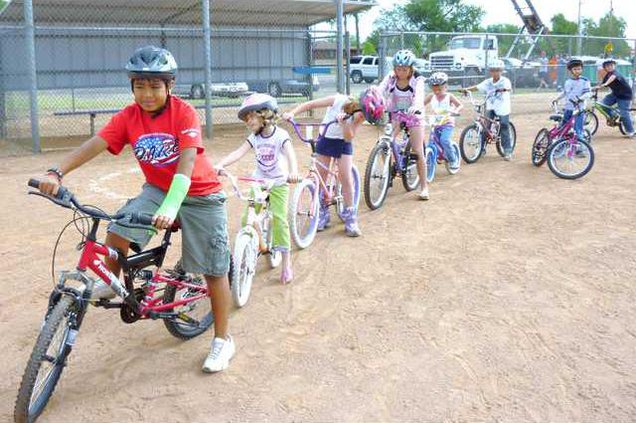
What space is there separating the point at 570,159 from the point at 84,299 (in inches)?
296

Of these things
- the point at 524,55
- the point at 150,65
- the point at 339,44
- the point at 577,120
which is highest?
the point at 524,55

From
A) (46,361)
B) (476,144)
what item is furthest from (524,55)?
(46,361)

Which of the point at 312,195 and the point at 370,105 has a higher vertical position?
the point at 370,105

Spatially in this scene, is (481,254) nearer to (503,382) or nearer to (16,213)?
(503,382)

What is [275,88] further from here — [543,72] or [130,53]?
[543,72]

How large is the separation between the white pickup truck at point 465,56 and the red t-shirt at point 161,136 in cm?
1676

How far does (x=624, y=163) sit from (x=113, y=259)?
29.8 ft

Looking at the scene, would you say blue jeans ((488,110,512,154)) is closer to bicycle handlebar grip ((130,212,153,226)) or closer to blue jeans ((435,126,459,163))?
blue jeans ((435,126,459,163))

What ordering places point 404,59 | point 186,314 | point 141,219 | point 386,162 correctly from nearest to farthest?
point 141,219 → point 186,314 → point 404,59 → point 386,162

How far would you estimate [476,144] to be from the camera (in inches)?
418

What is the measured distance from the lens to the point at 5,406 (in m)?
3.43

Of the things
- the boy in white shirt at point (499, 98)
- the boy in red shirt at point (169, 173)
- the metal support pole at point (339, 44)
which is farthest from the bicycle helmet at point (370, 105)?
the metal support pole at point (339, 44)

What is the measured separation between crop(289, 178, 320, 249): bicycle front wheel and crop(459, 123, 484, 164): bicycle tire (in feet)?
15.8

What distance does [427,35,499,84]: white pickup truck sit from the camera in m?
20.0
